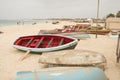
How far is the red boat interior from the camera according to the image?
960 centimetres

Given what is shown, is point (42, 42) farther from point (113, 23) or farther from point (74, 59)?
point (113, 23)

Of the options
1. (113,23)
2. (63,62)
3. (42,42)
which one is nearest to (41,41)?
(42,42)

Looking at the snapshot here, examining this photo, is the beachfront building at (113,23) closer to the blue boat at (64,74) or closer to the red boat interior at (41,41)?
the red boat interior at (41,41)

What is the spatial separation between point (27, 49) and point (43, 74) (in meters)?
4.66

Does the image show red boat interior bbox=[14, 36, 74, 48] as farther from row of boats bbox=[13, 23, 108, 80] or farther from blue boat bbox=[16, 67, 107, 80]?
blue boat bbox=[16, 67, 107, 80]

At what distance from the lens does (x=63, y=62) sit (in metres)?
6.09

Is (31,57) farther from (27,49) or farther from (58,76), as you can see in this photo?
(58,76)

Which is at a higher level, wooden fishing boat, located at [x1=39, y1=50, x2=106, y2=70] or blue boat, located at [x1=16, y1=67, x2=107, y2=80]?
blue boat, located at [x1=16, y1=67, x2=107, y2=80]

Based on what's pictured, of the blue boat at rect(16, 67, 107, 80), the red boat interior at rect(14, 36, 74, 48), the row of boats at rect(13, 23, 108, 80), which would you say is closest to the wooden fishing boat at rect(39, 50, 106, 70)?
the row of boats at rect(13, 23, 108, 80)

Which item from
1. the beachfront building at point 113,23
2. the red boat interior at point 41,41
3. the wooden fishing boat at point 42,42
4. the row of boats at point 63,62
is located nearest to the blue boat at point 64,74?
the row of boats at point 63,62

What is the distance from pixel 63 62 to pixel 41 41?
397cm

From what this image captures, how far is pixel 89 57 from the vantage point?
6250 mm

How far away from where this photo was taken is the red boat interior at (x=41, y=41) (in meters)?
9.60

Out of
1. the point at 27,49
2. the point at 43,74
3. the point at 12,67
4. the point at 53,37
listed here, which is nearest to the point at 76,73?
the point at 43,74
